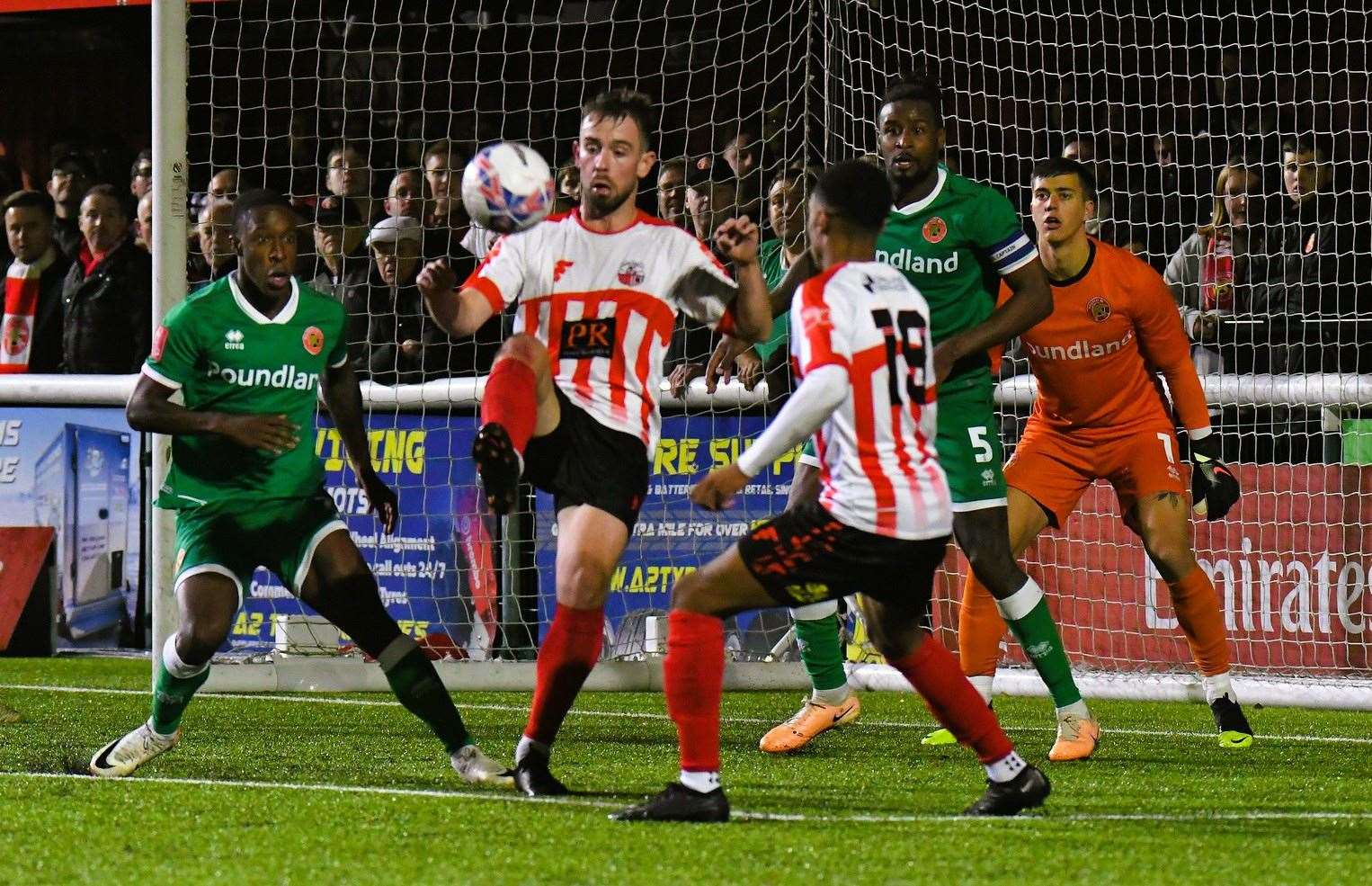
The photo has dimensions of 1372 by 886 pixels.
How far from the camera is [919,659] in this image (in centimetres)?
495

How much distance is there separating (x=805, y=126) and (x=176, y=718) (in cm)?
460

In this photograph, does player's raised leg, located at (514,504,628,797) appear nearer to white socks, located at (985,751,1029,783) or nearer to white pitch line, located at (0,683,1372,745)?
white socks, located at (985,751,1029,783)

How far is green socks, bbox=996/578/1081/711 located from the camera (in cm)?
664

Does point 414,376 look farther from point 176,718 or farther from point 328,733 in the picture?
point 176,718

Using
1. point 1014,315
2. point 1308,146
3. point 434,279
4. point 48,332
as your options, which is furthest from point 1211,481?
point 48,332

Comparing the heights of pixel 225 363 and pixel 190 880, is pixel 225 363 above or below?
above

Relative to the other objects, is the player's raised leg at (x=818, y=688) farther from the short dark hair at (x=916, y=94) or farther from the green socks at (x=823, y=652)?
the short dark hair at (x=916, y=94)

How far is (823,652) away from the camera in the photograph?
7.12 meters

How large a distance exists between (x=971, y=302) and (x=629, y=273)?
1.62m

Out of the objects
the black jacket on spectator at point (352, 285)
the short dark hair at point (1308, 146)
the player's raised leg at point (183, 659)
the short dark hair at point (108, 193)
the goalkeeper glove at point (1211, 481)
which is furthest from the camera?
the short dark hair at point (108, 193)

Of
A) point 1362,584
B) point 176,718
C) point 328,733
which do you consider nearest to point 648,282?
point 176,718

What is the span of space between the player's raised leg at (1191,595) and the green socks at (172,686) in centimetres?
349

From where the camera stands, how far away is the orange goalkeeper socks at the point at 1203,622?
730 centimetres

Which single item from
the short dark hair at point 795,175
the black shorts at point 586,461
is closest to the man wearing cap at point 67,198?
the short dark hair at point 795,175
